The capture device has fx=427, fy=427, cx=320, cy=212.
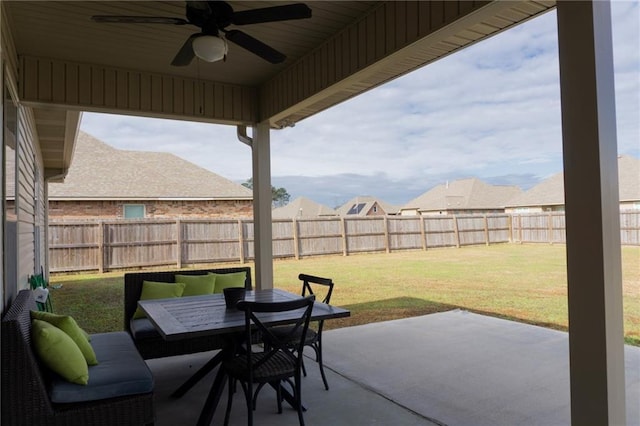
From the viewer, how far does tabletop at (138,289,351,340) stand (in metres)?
2.53

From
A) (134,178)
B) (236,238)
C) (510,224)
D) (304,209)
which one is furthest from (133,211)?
(304,209)

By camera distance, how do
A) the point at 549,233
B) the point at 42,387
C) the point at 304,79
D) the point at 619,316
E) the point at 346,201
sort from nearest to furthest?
the point at 619,316 < the point at 42,387 < the point at 304,79 < the point at 549,233 < the point at 346,201

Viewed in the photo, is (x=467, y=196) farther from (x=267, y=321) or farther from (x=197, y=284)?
(x=267, y=321)

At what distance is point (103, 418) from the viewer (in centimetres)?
223

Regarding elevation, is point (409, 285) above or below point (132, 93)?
below

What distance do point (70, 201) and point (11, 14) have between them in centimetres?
1135

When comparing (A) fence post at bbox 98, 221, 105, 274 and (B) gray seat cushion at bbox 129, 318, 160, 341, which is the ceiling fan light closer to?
(B) gray seat cushion at bbox 129, 318, 160, 341

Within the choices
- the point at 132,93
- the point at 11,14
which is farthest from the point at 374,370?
the point at 11,14

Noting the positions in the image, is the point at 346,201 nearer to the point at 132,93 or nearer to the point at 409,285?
the point at 409,285

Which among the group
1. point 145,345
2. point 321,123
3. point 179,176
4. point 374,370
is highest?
point 321,123

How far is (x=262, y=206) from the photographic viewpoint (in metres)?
4.98

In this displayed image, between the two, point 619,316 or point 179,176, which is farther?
point 179,176

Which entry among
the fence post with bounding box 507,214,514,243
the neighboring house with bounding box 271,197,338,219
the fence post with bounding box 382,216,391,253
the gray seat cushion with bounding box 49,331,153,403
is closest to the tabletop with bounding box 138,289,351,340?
the gray seat cushion with bounding box 49,331,153,403

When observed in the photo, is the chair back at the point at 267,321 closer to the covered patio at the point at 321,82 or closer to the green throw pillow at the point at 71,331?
the covered patio at the point at 321,82
